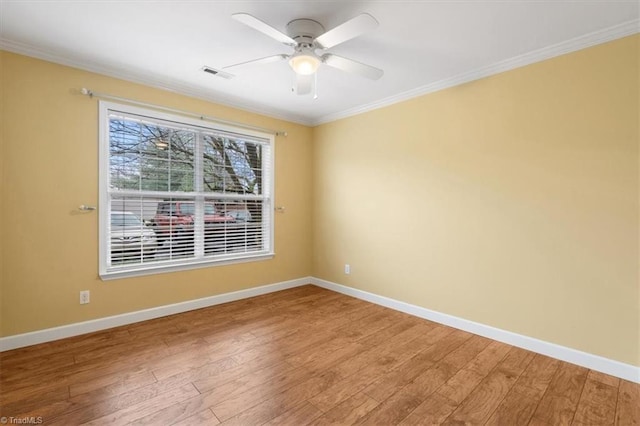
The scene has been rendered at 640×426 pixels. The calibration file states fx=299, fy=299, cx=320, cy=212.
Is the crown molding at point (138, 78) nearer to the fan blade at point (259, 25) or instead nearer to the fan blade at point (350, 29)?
the fan blade at point (259, 25)

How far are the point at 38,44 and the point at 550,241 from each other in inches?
177

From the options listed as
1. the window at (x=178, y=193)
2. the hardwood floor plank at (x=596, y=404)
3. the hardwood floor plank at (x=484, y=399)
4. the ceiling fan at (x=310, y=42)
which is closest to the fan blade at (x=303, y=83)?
the ceiling fan at (x=310, y=42)

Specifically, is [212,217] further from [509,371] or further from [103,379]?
[509,371]

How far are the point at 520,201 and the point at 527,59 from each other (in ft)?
3.95

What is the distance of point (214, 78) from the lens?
10.1 ft

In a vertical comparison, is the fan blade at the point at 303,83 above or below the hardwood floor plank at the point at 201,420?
above

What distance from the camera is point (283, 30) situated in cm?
223

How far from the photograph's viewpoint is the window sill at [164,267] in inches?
116

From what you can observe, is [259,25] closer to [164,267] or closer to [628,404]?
[164,267]

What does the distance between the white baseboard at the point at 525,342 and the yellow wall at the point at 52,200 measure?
105 inches

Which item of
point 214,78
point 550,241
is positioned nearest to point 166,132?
point 214,78

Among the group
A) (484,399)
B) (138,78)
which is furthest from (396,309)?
(138,78)

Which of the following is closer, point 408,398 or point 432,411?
point 432,411

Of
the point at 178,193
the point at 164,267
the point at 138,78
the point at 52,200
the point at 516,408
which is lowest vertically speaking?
the point at 516,408
